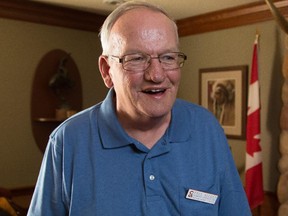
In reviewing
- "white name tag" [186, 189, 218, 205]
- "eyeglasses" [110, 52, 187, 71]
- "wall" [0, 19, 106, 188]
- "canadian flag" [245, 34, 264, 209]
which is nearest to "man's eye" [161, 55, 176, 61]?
"eyeglasses" [110, 52, 187, 71]

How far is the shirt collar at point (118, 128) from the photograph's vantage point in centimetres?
100

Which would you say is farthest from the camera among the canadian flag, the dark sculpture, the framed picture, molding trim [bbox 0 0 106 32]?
the dark sculpture

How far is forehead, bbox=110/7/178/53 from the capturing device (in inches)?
36.5

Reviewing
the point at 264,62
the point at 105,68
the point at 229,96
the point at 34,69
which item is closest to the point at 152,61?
the point at 105,68

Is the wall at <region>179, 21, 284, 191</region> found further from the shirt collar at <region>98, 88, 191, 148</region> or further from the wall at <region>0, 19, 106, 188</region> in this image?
the shirt collar at <region>98, 88, 191, 148</region>

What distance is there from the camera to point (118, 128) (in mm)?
1022

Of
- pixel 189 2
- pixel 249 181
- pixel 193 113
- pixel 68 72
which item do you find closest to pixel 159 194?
pixel 193 113

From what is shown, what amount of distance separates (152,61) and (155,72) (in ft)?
0.10

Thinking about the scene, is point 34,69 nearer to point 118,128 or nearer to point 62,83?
point 62,83

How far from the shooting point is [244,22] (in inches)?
137

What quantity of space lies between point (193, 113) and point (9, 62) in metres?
2.75

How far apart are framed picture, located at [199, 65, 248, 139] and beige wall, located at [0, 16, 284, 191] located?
0.08 meters

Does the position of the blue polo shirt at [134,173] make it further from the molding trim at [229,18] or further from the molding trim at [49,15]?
the molding trim at [49,15]

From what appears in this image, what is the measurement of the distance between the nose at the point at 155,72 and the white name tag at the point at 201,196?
31 centimetres
